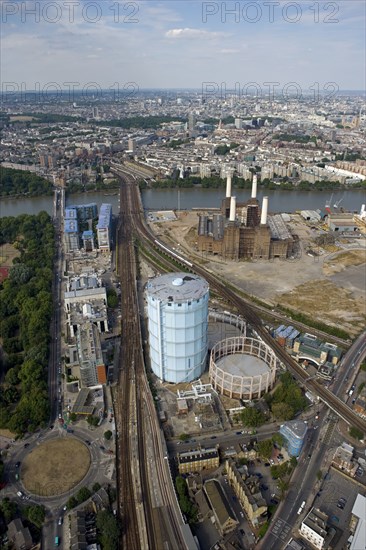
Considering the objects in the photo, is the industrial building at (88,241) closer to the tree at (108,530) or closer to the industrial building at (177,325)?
the industrial building at (177,325)

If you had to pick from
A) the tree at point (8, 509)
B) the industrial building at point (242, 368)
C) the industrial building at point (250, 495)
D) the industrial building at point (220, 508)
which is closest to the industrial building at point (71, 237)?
the industrial building at point (242, 368)

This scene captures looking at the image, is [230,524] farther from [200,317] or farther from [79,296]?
[79,296]

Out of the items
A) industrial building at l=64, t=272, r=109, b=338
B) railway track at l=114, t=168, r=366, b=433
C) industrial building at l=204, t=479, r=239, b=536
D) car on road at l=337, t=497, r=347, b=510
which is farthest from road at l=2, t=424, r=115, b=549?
railway track at l=114, t=168, r=366, b=433

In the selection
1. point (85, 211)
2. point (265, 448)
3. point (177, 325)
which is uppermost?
point (85, 211)

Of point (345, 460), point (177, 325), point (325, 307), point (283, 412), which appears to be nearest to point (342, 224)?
point (325, 307)

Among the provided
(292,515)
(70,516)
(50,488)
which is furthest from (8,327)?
(292,515)

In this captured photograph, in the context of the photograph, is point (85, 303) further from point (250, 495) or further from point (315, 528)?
point (315, 528)
